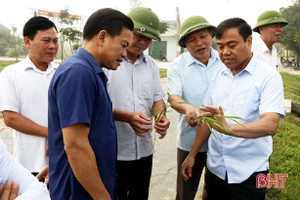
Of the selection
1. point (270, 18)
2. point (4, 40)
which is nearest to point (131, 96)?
point (270, 18)

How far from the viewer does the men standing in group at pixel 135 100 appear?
196 cm

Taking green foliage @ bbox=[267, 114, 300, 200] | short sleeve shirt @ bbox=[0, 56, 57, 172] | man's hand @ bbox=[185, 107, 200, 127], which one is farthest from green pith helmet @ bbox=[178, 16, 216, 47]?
green foliage @ bbox=[267, 114, 300, 200]

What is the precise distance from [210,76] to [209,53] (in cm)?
23

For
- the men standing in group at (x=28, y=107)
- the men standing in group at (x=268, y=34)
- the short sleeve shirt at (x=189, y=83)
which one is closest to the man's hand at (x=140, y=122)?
the short sleeve shirt at (x=189, y=83)

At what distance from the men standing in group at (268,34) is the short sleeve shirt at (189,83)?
1.52 meters

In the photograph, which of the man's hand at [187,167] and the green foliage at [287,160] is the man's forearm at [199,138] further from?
the green foliage at [287,160]

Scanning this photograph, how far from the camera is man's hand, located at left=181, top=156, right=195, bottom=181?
208 cm

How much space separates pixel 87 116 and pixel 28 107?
1114mm

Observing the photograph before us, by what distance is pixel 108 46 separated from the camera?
4.37ft

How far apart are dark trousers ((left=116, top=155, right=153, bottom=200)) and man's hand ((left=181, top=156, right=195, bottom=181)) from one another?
1.04ft

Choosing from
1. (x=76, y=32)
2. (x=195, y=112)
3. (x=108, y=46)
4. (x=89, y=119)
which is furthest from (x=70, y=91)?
(x=76, y=32)

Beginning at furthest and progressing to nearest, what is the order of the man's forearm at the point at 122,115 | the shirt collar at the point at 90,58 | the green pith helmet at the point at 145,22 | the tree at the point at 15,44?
the tree at the point at 15,44
the green pith helmet at the point at 145,22
the man's forearm at the point at 122,115
the shirt collar at the point at 90,58

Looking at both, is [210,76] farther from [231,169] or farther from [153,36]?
[231,169]

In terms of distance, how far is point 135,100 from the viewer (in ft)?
6.59
